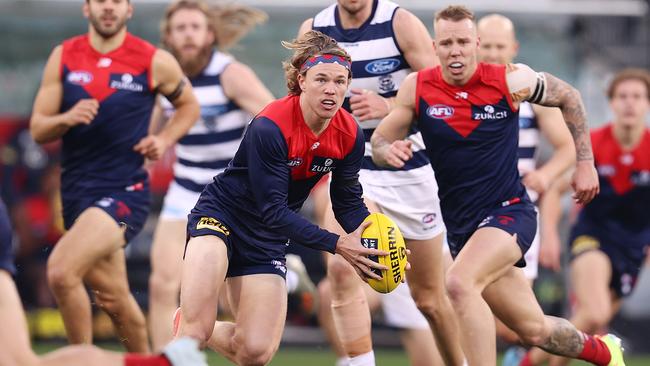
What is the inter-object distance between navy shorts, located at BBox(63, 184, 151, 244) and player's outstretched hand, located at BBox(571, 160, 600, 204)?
3.17m

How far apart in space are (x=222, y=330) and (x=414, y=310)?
7.49 ft

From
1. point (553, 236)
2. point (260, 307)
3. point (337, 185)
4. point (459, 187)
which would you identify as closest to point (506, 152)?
point (459, 187)

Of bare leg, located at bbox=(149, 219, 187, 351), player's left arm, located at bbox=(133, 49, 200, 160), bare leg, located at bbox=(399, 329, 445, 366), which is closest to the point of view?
bare leg, located at bbox=(399, 329, 445, 366)

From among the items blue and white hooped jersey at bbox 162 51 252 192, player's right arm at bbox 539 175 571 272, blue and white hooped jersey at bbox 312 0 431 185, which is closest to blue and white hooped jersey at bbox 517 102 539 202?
player's right arm at bbox 539 175 571 272

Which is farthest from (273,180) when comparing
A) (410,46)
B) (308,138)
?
(410,46)

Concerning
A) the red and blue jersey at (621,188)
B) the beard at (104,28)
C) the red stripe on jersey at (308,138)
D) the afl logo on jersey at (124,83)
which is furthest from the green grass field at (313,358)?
the red stripe on jersey at (308,138)

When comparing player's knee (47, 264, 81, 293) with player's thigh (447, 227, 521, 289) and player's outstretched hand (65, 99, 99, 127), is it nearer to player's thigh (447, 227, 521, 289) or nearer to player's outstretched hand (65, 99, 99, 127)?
player's outstretched hand (65, 99, 99, 127)

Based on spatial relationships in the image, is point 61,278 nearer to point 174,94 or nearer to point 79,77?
point 79,77

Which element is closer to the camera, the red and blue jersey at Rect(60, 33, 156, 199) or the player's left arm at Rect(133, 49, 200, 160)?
the red and blue jersey at Rect(60, 33, 156, 199)

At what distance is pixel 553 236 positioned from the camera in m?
10.4

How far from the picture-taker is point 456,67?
25.8 feet

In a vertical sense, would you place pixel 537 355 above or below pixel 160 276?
below

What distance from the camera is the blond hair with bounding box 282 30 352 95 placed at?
7188mm

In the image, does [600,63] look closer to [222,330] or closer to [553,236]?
[553,236]
